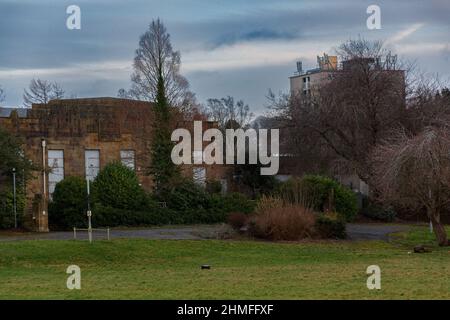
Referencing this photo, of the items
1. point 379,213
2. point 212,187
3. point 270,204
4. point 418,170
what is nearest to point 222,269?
point 418,170

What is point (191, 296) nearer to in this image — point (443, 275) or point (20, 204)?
point (443, 275)

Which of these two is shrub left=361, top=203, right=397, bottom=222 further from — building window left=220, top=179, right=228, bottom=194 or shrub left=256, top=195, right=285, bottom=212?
shrub left=256, top=195, right=285, bottom=212

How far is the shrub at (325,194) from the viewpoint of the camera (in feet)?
145

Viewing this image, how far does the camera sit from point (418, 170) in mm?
29391

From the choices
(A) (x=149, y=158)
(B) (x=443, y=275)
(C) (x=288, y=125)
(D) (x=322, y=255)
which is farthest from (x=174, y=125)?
(B) (x=443, y=275)

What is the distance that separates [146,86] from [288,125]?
35.2ft

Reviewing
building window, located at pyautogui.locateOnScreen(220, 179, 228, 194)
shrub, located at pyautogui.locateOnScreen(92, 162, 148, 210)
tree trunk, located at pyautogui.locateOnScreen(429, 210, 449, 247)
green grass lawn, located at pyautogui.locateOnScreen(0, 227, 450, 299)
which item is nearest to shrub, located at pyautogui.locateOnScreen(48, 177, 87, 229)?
shrub, located at pyautogui.locateOnScreen(92, 162, 148, 210)

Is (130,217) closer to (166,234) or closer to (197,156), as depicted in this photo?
(166,234)

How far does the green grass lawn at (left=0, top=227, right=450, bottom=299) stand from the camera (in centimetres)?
1472

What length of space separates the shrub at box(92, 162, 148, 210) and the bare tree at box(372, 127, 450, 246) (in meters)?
18.8

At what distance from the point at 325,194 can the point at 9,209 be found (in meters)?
18.6

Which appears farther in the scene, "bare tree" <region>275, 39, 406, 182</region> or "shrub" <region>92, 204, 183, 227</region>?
"bare tree" <region>275, 39, 406, 182</region>

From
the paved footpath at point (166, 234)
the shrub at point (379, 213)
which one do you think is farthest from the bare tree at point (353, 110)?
the paved footpath at point (166, 234)

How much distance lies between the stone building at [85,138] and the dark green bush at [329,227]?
18.1 meters
